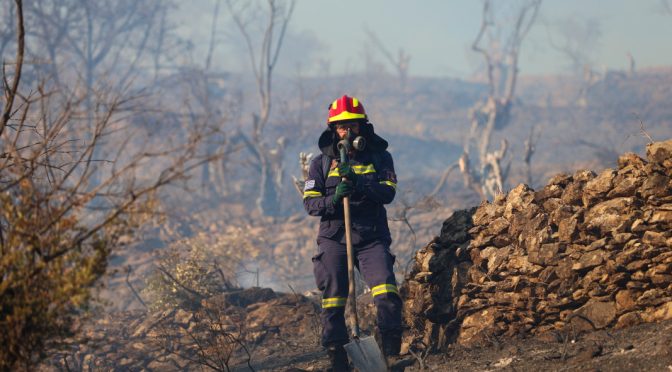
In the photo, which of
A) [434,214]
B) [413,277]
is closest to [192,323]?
[413,277]

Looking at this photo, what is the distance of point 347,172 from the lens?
5.72 meters

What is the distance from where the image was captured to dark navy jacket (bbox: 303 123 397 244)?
5871mm

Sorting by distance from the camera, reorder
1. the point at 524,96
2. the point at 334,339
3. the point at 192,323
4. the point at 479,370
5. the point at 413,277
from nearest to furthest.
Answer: the point at 479,370
the point at 334,339
the point at 413,277
the point at 192,323
the point at 524,96

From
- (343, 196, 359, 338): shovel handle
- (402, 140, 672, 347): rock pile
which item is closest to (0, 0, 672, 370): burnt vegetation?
(402, 140, 672, 347): rock pile

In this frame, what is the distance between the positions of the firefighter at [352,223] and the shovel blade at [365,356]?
0.89 feet

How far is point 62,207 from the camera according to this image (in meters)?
3.65

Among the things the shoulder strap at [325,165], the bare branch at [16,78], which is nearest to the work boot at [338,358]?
the shoulder strap at [325,165]

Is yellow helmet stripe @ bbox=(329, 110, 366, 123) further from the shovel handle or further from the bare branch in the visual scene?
the bare branch

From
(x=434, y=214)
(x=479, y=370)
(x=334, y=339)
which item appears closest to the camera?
(x=479, y=370)

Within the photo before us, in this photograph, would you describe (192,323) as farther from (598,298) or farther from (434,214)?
(434,214)

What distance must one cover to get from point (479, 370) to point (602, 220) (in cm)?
156

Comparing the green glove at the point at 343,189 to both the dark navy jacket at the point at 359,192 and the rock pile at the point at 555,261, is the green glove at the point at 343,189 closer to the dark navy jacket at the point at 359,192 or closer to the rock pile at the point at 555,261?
the dark navy jacket at the point at 359,192

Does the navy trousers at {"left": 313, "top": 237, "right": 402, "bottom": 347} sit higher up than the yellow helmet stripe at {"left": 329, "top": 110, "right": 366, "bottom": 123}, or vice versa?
the yellow helmet stripe at {"left": 329, "top": 110, "right": 366, "bottom": 123}

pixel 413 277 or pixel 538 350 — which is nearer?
pixel 538 350
